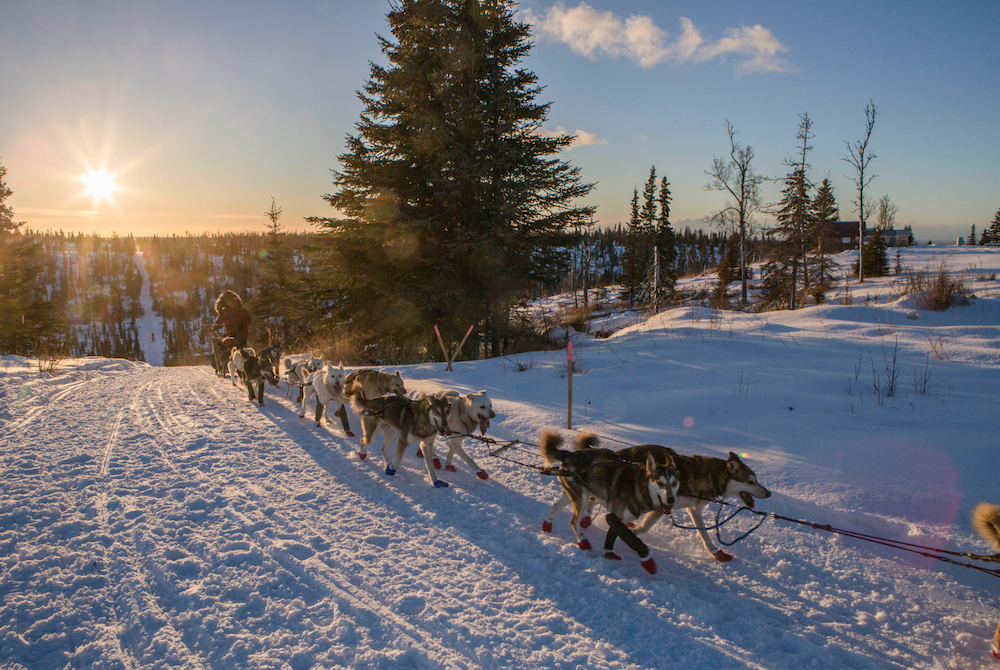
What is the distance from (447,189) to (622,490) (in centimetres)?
1206

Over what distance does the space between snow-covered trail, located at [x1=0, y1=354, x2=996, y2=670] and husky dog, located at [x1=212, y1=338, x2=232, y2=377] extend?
7715 millimetres

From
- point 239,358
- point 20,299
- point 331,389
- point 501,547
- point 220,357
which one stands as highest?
point 20,299

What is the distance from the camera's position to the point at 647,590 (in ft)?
10.7

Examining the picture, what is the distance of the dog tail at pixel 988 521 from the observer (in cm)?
270

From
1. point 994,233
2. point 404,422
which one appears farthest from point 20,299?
point 994,233

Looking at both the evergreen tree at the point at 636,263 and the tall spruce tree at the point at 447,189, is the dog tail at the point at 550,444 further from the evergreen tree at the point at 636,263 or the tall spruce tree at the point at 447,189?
the evergreen tree at the point at 636,263

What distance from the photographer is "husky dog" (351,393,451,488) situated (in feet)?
17.3

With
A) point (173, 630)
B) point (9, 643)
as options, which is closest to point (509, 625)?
point (173, 630)

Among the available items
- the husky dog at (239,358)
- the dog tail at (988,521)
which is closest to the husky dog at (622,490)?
the dog tail at (988,521)

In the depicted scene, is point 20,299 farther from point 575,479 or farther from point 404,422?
point 575,479

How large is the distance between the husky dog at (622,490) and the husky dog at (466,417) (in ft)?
4.55

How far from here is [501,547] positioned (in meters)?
3.81

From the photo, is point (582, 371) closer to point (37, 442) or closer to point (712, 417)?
point (712, 417)

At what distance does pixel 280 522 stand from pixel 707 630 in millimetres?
3706
